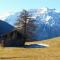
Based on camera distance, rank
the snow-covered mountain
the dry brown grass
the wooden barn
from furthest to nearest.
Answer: the snow-covered mountain < the wooden barn < the dry brown grass

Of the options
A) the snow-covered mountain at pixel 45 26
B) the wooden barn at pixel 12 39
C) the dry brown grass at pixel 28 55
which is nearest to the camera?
the dry brown grass at pixel 28 55

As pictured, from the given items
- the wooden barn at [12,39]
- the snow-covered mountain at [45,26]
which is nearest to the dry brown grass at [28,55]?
the wooden barn at [12,39]

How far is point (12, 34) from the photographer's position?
52875 millimetres

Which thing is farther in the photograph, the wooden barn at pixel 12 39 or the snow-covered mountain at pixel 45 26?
the snow-covered mountain at pixel 45 26

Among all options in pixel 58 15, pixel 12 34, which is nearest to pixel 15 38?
pixel 12 34

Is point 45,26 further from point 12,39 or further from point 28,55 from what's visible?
point 28,55

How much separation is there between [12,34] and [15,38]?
1.08m

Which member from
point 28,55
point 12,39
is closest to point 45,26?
point 12,39

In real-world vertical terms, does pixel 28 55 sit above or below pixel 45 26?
above

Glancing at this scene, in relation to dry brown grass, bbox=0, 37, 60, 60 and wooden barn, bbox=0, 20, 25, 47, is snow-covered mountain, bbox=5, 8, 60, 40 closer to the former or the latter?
wooden barn, bbox=0, 20, 25, 47

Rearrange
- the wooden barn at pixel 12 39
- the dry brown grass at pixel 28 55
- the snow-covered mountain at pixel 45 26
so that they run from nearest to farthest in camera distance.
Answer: the dry brown grass at pixel 28 55, the wooden barn at pixel 12 39, the snow-covered mountain at pixel 45 26

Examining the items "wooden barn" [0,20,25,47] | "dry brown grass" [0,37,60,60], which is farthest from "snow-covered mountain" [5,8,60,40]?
"dry brown grass" [0,37,60,60]

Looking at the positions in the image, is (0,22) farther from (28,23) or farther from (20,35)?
(20,35)

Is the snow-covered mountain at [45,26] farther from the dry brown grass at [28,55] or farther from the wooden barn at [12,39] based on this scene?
the dry brown grass at [28,55]
